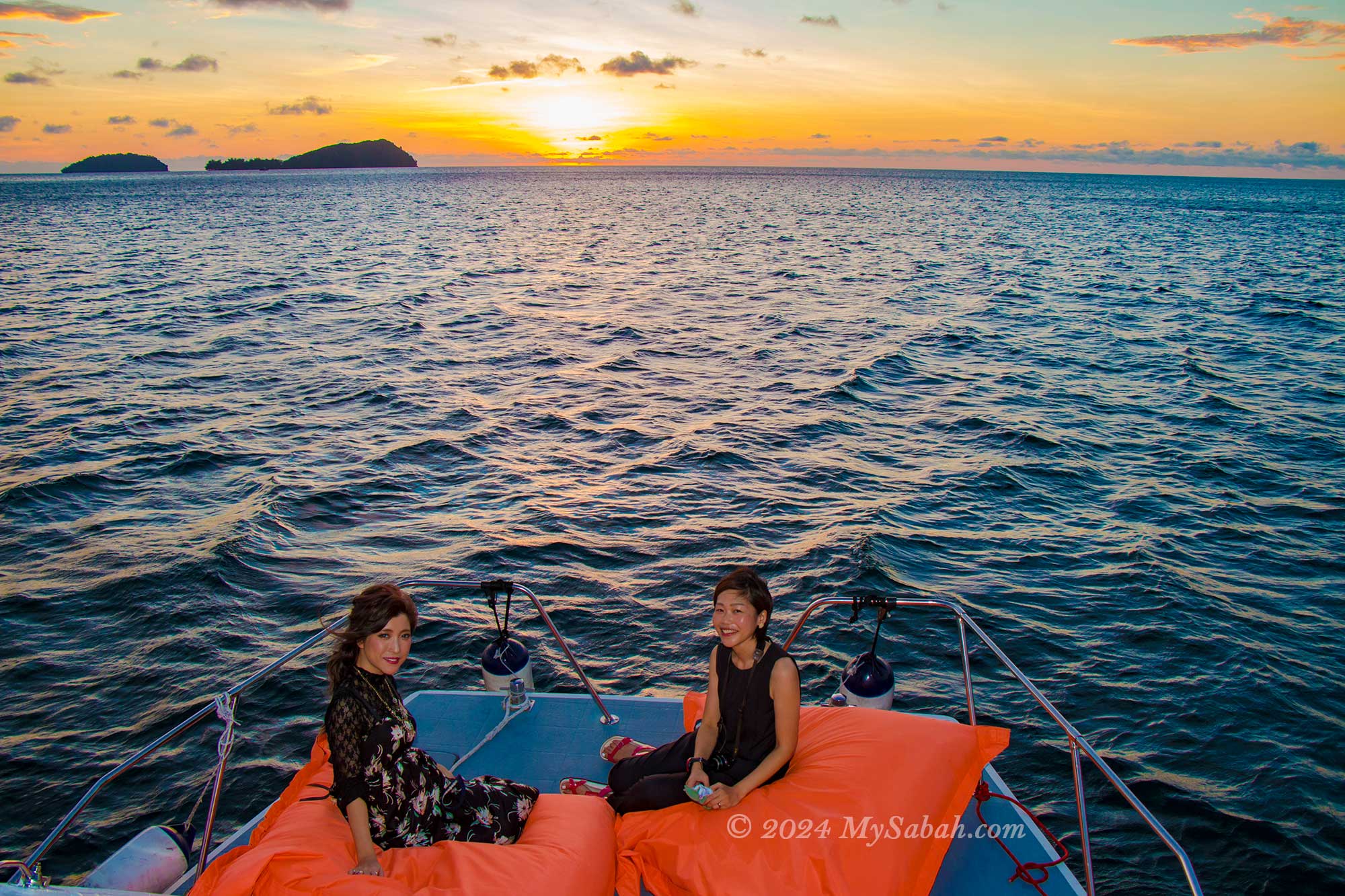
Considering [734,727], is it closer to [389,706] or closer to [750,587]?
[750,587]

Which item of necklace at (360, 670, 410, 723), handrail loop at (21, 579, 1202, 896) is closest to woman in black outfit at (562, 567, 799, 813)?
handrail loop at (21, 579, 1202, 896)

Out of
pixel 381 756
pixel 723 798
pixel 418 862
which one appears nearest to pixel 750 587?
pixel 723 798

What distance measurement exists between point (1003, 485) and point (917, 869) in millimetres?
11343

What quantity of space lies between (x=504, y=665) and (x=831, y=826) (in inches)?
133

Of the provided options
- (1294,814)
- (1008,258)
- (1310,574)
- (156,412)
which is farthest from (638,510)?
(1008,258)

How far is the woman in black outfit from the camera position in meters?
4.96

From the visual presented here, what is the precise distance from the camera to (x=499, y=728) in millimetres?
6758

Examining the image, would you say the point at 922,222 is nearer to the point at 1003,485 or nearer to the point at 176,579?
the point at 1003,485

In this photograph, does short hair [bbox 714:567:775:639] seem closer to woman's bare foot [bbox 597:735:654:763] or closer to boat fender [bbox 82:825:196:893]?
woman's bare foot [bbox 597:735:654:763]

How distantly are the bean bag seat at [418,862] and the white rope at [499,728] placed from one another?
1.36m

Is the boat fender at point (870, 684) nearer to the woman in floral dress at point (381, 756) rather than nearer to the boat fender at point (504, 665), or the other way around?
the boat fender at point (504, 665)

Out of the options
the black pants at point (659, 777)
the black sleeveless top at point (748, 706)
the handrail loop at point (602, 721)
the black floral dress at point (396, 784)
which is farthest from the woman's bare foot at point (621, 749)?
the black floral dress at point (396, 784)

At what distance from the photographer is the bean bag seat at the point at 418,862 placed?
4.20 metres

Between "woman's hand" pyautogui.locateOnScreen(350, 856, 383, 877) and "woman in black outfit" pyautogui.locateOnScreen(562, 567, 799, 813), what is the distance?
5.08 ft
